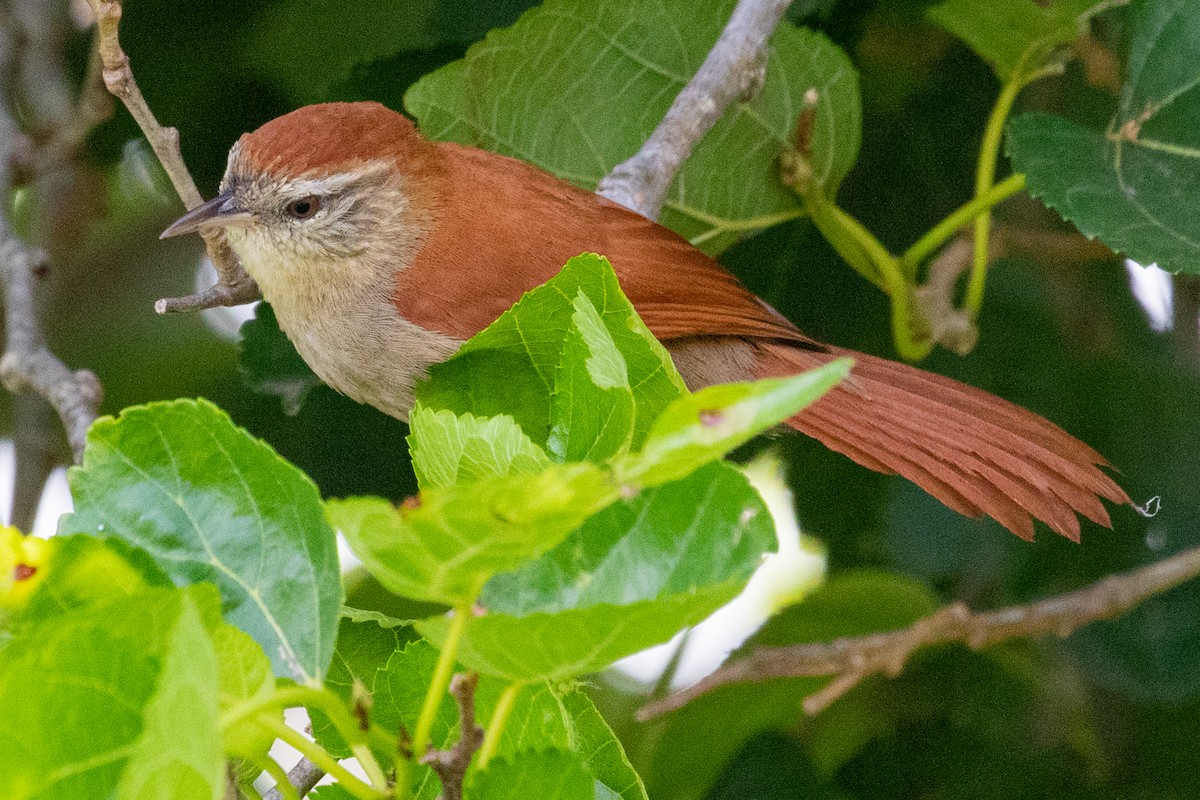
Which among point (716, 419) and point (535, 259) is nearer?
point (716, 419)

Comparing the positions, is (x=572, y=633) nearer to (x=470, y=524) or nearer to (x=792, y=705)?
(x=470, y=524)

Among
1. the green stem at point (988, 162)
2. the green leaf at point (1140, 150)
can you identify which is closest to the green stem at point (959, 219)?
the green stem at point (988, 162)

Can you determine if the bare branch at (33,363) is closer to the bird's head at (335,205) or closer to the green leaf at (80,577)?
the bird's head at (335,205)

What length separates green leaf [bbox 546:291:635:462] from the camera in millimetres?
1284

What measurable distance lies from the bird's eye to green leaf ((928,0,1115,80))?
151 centimetres

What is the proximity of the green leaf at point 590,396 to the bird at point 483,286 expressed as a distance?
129cm

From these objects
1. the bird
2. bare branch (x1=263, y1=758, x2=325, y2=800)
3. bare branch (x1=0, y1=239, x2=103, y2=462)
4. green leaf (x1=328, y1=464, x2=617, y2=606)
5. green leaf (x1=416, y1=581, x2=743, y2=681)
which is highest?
green leaf (x1=328, y1=464, x2=617, y2=606)

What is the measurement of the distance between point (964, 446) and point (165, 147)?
5.44 ft

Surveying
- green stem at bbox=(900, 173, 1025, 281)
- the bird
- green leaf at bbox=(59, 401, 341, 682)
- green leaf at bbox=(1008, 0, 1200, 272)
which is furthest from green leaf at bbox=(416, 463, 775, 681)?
green stem at bbox=(900, 173, 1025, 281)

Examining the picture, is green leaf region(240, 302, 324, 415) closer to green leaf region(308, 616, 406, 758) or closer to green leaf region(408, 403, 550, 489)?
green leaf region(308, 616, 406, 758)

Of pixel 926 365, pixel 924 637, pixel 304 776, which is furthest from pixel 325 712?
pixel 926 365

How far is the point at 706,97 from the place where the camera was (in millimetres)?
2734

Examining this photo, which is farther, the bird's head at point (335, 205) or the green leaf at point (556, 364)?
the bird's head at point (335, 205)

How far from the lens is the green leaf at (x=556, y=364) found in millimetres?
1377
